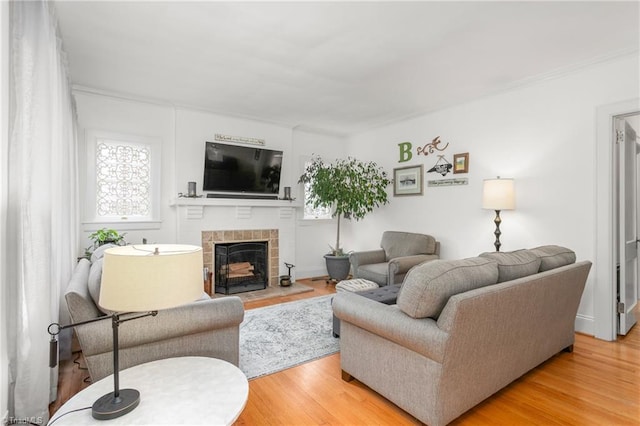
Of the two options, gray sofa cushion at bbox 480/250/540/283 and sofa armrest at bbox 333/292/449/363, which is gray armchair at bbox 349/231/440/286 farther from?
sofa armrest at bbox 333/292/449/363

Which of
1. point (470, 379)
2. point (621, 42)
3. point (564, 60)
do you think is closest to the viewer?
point (470, 379)

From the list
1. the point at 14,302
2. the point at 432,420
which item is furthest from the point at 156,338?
the point at 432,420

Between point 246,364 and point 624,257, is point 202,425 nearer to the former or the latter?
point 246,364

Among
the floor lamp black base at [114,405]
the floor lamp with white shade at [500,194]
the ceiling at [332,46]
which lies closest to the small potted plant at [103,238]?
the ceiling at [332,46]

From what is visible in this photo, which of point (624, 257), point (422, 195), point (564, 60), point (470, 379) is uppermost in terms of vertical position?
point (564, 60)

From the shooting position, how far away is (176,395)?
50.2 inches

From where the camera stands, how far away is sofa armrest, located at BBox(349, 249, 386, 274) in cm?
434

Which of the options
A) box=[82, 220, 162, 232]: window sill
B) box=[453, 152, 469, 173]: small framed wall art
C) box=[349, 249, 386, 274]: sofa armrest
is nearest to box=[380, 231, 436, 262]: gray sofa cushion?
box=[349, 249, 386, 274]: sofa armrest

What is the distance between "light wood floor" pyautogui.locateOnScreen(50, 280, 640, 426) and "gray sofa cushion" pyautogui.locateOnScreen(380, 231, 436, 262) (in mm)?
1909

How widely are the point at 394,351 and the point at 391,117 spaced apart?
12.4 feet

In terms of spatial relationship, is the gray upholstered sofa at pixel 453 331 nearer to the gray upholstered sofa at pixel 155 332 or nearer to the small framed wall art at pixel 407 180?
the gray upholstered sofa at pixel 155 332

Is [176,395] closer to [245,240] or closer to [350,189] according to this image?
[245,240]

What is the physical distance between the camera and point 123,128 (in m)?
3.93

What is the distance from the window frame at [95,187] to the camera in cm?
371
